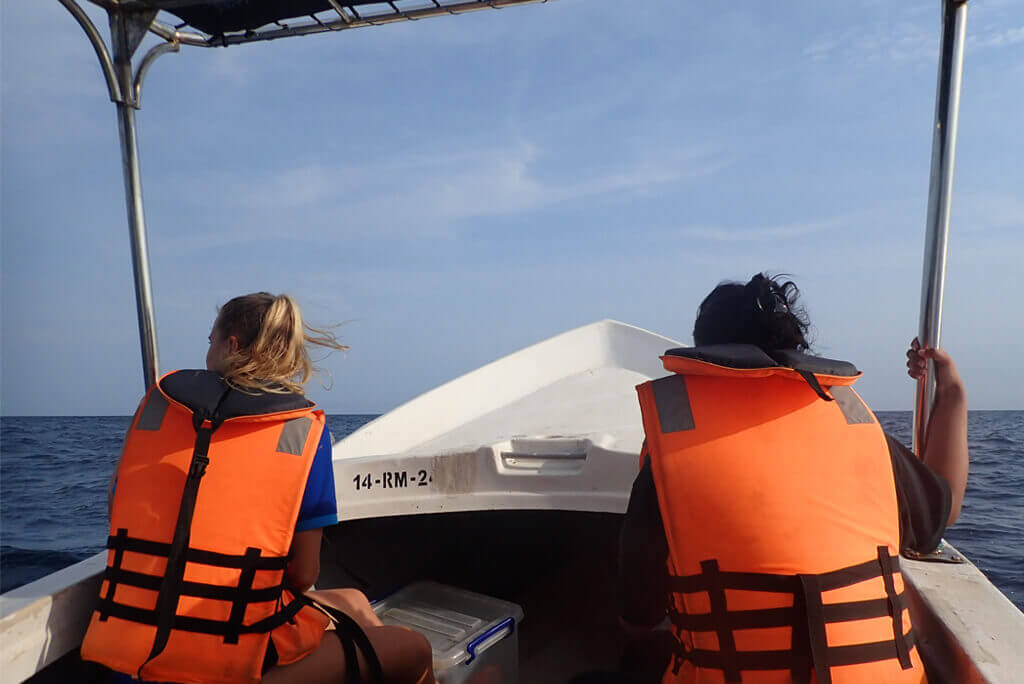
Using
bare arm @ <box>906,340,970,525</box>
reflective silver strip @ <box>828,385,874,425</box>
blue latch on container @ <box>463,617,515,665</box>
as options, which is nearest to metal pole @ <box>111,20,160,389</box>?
blue latch on container @ <box>463,617,515,665</box>

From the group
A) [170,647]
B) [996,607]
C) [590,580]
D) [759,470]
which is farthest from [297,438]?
[590,580]

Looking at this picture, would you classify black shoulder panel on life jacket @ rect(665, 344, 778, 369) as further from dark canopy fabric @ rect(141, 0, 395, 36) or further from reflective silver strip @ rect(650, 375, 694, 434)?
dark canopy fabric @ rect(141, 0, 395, 36)

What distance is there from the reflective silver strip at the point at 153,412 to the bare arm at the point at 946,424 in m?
1.81

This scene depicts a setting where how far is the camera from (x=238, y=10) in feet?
7.90

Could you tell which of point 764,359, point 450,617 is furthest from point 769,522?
point 450,617

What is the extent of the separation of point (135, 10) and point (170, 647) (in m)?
2.19

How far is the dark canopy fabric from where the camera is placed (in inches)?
91.9

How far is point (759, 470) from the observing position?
1249 millimetres

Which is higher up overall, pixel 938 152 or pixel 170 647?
pixel 938 152

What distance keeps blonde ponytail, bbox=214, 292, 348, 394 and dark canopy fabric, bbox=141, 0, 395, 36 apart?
1.31m

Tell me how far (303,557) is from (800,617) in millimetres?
1074

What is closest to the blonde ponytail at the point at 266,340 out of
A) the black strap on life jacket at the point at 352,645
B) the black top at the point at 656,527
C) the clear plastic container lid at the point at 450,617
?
the black strap on life jacket at the point at 352,645

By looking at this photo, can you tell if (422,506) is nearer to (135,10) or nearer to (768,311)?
(768,311)

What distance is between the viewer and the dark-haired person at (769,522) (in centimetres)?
122
